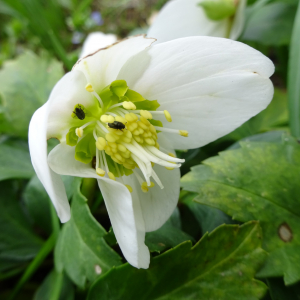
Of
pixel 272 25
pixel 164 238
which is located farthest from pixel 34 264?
pixel 272 25

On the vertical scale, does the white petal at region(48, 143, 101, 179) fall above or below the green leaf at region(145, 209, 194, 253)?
above

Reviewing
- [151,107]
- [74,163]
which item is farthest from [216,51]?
[74,163]

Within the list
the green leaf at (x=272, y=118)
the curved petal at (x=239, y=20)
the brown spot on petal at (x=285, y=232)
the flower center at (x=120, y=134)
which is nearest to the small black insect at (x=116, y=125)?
the flower center at (x=120, y=134)

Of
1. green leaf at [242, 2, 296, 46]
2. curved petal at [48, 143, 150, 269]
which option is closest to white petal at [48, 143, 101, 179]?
curved petal at [48, 143, 150, 269]

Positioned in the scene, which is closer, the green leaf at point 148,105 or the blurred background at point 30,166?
the green leaf at point 148,105

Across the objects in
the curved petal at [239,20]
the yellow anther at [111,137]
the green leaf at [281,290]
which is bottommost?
the green leaf at [281,290]

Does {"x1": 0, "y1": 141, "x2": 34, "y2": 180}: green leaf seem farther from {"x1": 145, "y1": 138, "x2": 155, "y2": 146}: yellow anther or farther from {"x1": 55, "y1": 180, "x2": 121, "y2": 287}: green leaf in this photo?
{"x1": 145, "y1": 138, "x2": 155, "y2": 146}: yellow anther

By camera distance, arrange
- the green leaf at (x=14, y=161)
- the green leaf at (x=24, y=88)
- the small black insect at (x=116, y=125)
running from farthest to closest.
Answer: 1. the green leaf at (x=24, y=88)
2. the green leaf at (x=14, y=161)
3. the small black insect at (x=116, y=125)

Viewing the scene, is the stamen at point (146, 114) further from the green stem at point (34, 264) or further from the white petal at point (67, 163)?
the green stem at point (34, 264)
